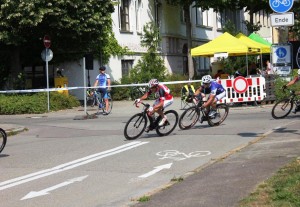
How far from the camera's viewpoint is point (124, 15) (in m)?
34.2

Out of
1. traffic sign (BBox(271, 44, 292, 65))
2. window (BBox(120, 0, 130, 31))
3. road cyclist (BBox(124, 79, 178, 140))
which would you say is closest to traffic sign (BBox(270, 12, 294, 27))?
traffic sign (BBox(271, 44, 292, 65))

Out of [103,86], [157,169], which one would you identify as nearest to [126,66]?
[103,86]

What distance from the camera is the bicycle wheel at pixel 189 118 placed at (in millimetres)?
14602

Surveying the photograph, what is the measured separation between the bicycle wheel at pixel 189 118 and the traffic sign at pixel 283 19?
445 cm

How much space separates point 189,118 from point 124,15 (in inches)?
808

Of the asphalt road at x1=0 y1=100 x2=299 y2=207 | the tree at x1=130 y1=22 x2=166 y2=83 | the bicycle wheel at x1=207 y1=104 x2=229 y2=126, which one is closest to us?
the asphalt road at x1=0 y1=100 x2=299 y2=207

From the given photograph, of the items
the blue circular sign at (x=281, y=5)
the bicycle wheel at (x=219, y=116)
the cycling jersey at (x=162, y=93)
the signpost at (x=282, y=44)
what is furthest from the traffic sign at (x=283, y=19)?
the bicycle wheel at (x=219, y=116)

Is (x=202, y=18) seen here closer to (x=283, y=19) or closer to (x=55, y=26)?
(x=55, y=26)

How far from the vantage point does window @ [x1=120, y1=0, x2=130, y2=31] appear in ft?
111

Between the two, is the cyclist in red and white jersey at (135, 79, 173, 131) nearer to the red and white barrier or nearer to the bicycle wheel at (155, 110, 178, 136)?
the bicycle wheel at (155, 110, 178, 136)

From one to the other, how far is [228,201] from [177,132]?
802 centimetres

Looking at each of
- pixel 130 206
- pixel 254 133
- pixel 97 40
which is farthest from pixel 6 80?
pixel 130 206

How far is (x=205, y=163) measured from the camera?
9.63 m

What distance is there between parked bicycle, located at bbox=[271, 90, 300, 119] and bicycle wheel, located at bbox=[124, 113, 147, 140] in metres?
4.74
